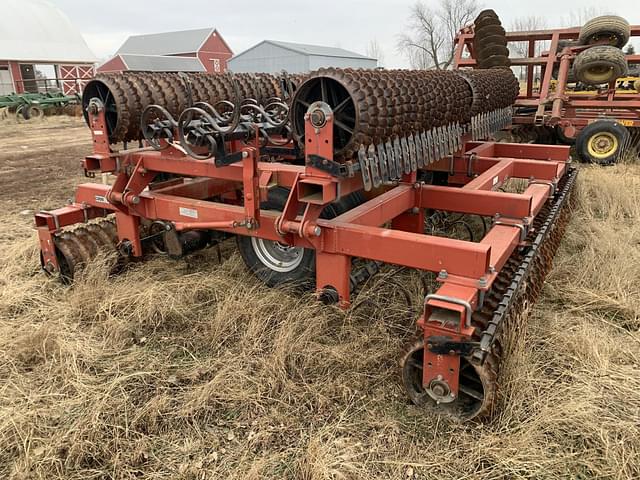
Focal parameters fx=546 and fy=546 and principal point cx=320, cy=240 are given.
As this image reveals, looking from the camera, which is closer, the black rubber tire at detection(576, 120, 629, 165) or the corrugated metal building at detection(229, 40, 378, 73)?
the black rubber tire at detection(576, 120, 629, 165)

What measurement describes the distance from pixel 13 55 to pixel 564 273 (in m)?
35.9

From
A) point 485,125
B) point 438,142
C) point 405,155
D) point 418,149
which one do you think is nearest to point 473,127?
point 485,125

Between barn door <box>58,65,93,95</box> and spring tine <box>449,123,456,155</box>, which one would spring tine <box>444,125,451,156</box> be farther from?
barn door <box>58,65,93,95</box>

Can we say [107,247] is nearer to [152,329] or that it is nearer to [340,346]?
[152,329]

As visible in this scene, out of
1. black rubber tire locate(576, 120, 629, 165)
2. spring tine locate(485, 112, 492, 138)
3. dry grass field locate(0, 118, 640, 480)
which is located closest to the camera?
dry grass field locate(0, 118, 640, 480)

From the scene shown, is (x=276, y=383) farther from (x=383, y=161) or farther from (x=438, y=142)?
(x=438, y=142)

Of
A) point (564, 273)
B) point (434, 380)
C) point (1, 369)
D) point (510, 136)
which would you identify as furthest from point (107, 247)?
point (510, 136)

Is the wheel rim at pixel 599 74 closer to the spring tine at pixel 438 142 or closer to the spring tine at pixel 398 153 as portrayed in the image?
the spring tine at pixel 438 142

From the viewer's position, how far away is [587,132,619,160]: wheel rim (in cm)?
794

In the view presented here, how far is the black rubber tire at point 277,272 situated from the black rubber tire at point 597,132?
5318mm

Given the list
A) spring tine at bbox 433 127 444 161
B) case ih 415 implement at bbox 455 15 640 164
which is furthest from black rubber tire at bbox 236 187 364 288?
case ih 415 implement at bbox 455 15 640 164

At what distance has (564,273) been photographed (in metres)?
4.13

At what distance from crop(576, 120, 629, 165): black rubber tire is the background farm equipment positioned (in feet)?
60.9

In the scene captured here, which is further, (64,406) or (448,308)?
(64,406)
